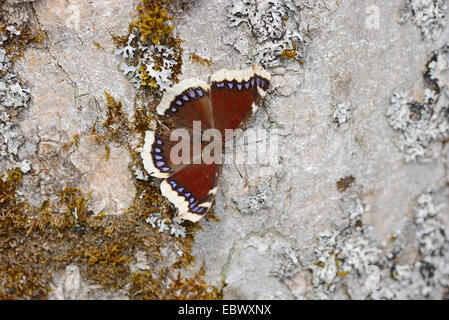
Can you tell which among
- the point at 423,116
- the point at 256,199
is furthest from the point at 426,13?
the point at 256,199

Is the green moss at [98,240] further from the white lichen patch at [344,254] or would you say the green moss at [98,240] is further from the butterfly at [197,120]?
the white lichen patch at [344,254]

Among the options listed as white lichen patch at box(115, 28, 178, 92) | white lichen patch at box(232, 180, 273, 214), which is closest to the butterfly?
white lichen patch at box(115, 28, 178, 92)

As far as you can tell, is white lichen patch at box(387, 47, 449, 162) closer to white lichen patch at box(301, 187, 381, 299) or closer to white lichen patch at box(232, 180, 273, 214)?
white lichen patch at box(301, 187, 381, 299)

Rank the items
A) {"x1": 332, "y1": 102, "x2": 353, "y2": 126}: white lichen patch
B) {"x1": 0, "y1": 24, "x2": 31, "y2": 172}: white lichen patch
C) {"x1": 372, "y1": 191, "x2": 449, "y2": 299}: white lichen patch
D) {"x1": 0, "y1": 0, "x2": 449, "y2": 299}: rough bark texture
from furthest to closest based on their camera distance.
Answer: {"x1": 372, "y1": 191, "x2": 449, "y2": 299}: white lichen patch, {"x1": 332, "y1": 102, "x2": 353, "y2": 126}: white lichen patch, {"x1": 0, "y1": 0, "x2": 449, "y2": 299}: rough bark texture, {"x1": 0, "y1": 24, "x2": 31, "y2": 172}: white lichen patch

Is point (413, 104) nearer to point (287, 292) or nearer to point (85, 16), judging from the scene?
point (287, 292)

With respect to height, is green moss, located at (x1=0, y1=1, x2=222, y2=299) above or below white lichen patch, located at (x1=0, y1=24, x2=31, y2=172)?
below

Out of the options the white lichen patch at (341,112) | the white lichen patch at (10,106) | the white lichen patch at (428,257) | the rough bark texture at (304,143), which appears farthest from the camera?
the white lichen patch at (428,257)

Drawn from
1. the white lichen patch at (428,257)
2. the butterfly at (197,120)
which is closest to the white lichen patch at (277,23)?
the butterfly at (197,120)
